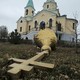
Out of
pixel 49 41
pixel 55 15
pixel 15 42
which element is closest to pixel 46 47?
pixel 49 41

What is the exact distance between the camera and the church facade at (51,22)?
157 ft

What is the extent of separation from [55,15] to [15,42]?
24996 millimetres

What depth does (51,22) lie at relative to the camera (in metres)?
49.1

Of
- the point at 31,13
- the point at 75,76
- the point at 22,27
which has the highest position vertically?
the point at 31,13

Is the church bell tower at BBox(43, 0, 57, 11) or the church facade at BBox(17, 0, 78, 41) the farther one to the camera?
the church bell tower at BBox(43, 0, 57, 11)

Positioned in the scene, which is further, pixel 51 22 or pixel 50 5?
pixel 50 5

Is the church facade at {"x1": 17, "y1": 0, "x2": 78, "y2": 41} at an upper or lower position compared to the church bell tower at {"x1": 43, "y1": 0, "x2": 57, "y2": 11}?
lower

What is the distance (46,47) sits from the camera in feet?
37.0

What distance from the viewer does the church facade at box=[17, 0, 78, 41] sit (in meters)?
47.8

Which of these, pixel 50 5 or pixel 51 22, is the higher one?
pixel 50 5

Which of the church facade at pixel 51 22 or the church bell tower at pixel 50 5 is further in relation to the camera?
the church bell tower at pixel 50 5

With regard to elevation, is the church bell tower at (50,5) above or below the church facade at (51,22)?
above

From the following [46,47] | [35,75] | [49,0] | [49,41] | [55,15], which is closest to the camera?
[35,75]

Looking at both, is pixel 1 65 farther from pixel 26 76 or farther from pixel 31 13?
pixel 31 13
